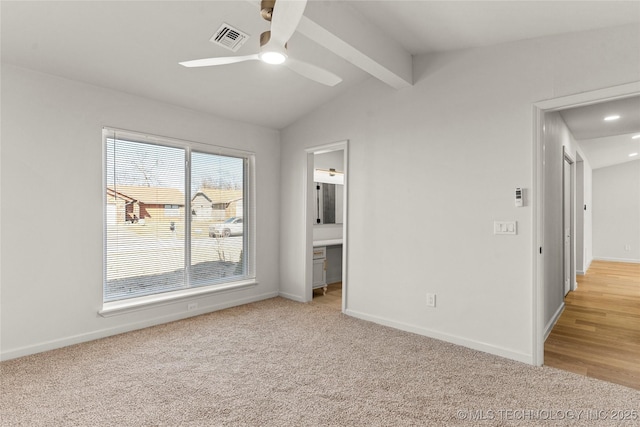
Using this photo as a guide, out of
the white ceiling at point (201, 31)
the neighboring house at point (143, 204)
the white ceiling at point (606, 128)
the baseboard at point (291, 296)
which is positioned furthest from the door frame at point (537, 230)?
the neighboring house at point (143, 204)

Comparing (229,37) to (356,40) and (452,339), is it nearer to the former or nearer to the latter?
(356,40)

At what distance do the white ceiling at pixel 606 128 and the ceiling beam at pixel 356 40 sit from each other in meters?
1.88

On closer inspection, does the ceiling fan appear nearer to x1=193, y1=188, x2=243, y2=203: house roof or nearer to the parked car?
x1=193, y1=188, x2=243, y2=203: house roof

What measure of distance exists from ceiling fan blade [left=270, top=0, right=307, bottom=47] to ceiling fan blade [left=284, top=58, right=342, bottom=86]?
267mm

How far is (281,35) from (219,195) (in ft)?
9.68

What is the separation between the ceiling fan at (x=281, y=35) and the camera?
4.75 ft

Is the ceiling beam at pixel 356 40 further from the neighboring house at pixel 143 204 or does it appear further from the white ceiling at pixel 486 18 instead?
the neighboring house at pixel 143 204

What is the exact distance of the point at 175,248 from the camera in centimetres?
394

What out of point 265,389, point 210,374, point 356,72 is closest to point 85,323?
point 210,374

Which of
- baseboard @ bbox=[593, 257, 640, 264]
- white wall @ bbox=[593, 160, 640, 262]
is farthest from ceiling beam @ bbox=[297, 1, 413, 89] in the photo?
baseboard @ bbox=[593, 257, 640, 264]

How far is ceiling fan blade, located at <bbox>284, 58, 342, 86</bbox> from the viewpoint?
80.5 inches

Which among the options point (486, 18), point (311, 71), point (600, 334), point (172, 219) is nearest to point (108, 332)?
point (172, 219)

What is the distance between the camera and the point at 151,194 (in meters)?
3.71

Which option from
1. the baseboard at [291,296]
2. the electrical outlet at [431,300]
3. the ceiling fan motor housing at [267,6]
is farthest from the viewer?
the baseboard at [291,296]
